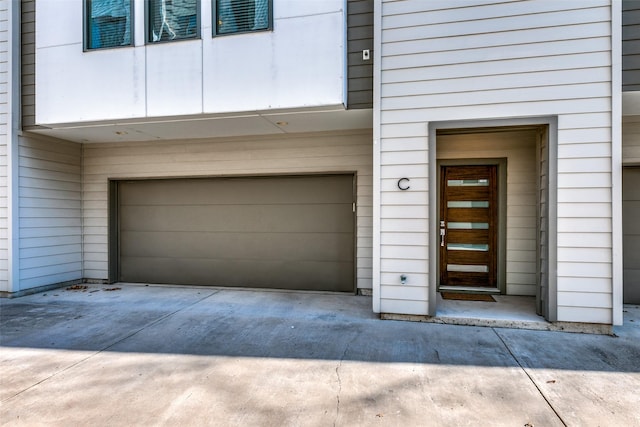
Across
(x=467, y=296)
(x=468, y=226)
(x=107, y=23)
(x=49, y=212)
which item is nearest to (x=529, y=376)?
(x=467, y=296)

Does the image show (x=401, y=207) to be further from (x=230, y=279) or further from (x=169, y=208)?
(x=169, y=208)

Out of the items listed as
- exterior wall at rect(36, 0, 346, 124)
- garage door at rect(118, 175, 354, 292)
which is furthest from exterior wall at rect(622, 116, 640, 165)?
exterior wall at rect(36, 0, 346, 124)

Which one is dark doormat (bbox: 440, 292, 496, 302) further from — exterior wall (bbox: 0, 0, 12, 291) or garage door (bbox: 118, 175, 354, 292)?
exterior wall (bbox: 0, 0, 12, 291)

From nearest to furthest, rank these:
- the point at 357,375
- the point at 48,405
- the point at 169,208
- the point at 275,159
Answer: the point at 48,405 → the point at 357,375 → the point at 275,159 → the point at 169,208

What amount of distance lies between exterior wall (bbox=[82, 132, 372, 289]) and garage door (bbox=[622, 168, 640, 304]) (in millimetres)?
3339

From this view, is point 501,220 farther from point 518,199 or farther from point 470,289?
point 470,289

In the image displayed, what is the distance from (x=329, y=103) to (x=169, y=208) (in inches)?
139

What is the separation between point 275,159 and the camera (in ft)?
17.9

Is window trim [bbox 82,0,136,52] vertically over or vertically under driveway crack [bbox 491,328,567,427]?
over

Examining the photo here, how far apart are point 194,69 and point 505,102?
3632mm

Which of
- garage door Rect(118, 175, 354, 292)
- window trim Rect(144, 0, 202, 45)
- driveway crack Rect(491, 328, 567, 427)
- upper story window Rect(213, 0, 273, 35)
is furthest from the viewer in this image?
garage door Rect(118, 175, 354, 292)

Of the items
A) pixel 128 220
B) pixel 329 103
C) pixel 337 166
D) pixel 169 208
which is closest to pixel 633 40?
pixel 329 103

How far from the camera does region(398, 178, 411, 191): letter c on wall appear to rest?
387 cm

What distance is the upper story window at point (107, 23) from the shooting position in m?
4.59
